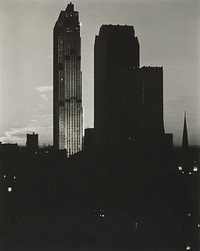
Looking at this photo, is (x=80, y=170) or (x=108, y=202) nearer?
(x=108, y=202)

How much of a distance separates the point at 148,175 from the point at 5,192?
6.48m

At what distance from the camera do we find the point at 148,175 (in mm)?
14656

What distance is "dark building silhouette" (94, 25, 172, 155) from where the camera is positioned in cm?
3045

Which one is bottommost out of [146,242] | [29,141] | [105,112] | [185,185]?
[146,242]

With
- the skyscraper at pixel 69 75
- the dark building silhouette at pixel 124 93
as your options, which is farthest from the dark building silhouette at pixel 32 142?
the skyscraper at pixel 69 75

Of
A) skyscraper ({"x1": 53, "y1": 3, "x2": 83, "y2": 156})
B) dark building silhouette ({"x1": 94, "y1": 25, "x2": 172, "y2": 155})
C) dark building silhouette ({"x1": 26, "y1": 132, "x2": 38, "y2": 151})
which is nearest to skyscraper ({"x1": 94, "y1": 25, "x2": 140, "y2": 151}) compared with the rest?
dark building silhouette ({"x1": 94, "y1": 25, "x2": 172, "y2": 155})

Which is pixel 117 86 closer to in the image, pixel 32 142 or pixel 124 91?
pixel 124 91

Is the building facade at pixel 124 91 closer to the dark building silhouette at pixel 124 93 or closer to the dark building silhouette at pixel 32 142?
the dark building silhouette at pixel 124 93

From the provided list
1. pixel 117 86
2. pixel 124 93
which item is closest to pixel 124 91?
pixel 124 93

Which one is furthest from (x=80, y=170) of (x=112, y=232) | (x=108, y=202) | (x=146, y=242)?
(x=146, y=242)

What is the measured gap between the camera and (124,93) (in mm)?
39469

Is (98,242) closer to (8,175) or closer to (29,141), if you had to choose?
(8,175)

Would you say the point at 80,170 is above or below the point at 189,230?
above

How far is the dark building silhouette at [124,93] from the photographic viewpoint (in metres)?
30.4
